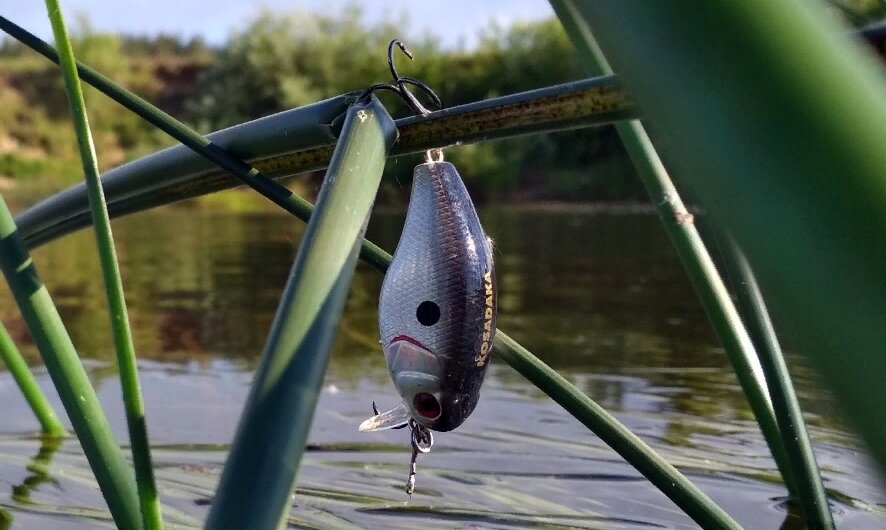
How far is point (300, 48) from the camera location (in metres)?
24.9

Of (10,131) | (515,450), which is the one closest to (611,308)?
(515,450)

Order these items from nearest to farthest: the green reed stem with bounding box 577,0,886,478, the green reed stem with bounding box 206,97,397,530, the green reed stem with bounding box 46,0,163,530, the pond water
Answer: the green reed stem with bounding box 577,0,886,478 < the green reed stem with bounding box 206,97,397,530 < the green reed stem with bounding box 46,0,163,530 < the pond water

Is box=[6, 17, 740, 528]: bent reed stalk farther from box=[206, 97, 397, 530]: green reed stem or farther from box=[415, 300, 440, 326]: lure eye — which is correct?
box=[206, 97, 397, 530]: green reed stem

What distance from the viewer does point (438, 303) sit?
834 mm

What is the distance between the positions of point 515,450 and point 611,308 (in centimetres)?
251

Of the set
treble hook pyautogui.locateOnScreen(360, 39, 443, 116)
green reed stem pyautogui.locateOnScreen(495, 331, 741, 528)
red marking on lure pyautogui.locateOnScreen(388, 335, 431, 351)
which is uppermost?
treble hook pyautogui.locateOnScreen(360, 39, 443, 116)

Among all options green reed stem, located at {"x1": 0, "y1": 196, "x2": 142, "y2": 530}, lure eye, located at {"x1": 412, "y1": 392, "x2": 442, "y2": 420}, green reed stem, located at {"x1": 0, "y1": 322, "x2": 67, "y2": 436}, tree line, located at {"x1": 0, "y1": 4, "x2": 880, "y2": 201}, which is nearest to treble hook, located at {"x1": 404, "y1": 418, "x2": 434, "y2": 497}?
lure eye, located at {"x1": 412, "y1": 392, "x2": 442, "y2": 420}

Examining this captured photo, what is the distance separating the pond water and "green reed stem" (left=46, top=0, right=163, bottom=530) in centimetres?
48

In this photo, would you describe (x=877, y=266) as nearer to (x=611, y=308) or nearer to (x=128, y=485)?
(x=128, y=485)

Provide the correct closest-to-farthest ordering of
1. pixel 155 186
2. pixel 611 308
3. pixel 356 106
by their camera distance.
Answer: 1. pixel 356 106
2. pixel 155 186
3. pixel 611 308

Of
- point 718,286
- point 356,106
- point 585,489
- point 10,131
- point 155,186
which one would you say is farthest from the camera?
point 10,131

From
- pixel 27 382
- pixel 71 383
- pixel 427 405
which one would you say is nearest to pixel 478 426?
pixel 27 382

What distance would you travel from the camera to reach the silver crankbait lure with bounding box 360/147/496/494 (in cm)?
84

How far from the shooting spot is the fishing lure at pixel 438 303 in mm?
838
